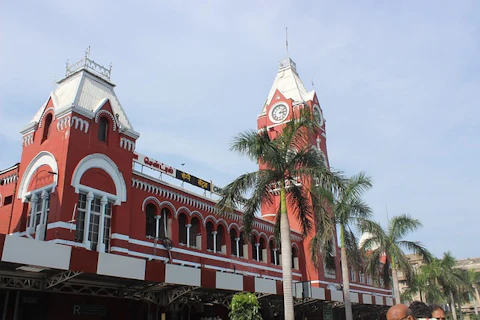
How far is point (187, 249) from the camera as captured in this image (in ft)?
88.3

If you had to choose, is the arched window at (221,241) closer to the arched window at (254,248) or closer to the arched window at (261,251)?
the arched window at (254,248)

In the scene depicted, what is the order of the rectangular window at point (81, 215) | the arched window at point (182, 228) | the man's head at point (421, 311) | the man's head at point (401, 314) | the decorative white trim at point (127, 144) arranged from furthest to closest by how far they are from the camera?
the arched window at point (182, 228), the decorative white trim at point (127, 144), the rectangular window at point (81, 215), the man's head at point (421, 311), the man's head at point (401, 314)

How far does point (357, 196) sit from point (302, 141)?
613 centimetres

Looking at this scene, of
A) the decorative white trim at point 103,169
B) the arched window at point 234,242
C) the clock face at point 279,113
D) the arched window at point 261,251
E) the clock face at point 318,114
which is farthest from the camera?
the clock face at point 318,114

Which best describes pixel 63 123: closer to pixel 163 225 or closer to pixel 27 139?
pixel 27 139

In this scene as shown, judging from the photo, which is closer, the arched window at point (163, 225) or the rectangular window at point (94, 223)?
the rectangular window at point (94, 223)

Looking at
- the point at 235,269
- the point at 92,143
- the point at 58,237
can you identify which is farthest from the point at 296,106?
the point at 58,237

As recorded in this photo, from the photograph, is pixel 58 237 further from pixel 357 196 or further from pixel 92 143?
pixel 357 196

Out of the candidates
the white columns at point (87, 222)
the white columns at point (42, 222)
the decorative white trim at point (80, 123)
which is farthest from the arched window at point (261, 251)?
the white columns at point (42, 222)

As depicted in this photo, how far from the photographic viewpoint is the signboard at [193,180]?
2923 centimetres

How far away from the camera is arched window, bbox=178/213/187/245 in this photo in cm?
2720

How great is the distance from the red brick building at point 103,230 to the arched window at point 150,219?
0.07 m

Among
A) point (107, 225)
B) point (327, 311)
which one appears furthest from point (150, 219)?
point (327, 311)

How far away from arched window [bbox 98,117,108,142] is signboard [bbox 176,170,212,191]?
628cm
